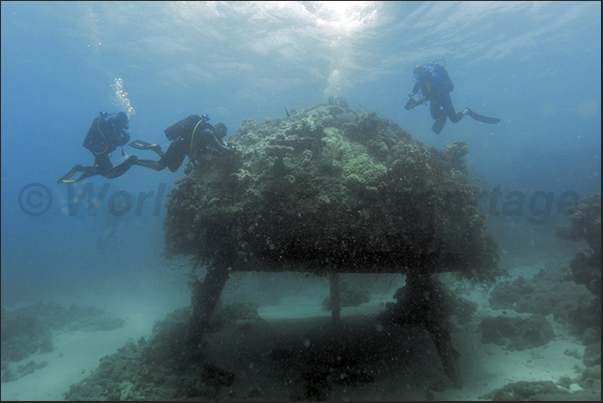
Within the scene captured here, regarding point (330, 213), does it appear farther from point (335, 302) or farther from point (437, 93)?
point (437, 93)

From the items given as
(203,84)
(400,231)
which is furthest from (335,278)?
(203,84)

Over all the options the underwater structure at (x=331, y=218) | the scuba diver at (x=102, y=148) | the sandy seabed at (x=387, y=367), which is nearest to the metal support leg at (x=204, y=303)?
the underwater structure at (x=331, y=218)

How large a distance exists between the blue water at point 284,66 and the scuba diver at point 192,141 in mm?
3096

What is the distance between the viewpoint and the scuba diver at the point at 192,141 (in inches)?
326

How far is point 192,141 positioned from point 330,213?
4.81 m

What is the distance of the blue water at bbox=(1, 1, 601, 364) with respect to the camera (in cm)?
2456

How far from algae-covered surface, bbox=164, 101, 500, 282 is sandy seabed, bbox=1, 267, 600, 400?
8.43 feet

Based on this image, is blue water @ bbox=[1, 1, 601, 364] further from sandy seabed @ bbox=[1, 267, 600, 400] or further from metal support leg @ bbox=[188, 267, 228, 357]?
sandy seabed @ bbox=[1, 267, 600, 400]

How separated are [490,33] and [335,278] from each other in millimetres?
36109

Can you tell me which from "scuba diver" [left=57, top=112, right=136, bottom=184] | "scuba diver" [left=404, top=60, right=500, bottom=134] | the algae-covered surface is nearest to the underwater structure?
the algae-covered surface

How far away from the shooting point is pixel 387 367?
8.02 metres

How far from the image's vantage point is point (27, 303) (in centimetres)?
2912

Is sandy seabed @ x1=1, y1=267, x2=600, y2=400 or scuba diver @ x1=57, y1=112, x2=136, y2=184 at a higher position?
scuba diver @ x1=57, y1=112, x2=136, y2=184

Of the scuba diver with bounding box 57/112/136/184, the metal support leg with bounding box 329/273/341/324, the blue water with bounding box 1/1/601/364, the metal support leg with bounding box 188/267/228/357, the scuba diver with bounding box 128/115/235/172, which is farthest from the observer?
the blue water with bounding box 1/1/601/364
